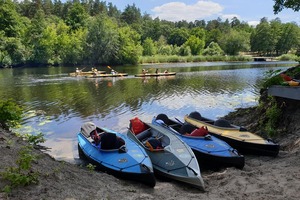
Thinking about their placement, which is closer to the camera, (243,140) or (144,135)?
(243,140)

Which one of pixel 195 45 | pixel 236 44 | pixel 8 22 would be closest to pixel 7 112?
pixel 8 22

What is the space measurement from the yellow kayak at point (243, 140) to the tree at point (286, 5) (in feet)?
32.6

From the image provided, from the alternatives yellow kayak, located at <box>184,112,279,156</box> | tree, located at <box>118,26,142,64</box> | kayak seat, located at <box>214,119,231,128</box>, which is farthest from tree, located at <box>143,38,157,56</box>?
yellow kayak, located at <box>184,112,279,156</box>

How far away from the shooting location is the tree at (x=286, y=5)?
16.5 meters

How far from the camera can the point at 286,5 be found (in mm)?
17000

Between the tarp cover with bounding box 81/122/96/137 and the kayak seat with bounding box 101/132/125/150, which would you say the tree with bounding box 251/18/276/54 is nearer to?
the tarp cover with bounding box 81/122/96/137

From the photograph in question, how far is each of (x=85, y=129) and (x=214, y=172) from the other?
17.2 ft

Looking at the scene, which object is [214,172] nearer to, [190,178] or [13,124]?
[190,178]

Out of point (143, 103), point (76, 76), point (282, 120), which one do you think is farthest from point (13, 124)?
point (76, 76)

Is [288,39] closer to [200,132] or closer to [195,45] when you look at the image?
[195,45]

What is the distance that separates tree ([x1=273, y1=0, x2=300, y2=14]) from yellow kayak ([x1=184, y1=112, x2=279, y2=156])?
32.6 ft

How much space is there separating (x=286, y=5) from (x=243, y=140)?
439 inches

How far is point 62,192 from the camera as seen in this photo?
18.1 feet

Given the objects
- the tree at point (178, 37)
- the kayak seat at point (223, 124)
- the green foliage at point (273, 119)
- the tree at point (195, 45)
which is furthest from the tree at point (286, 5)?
the tree at point (178, 37)
